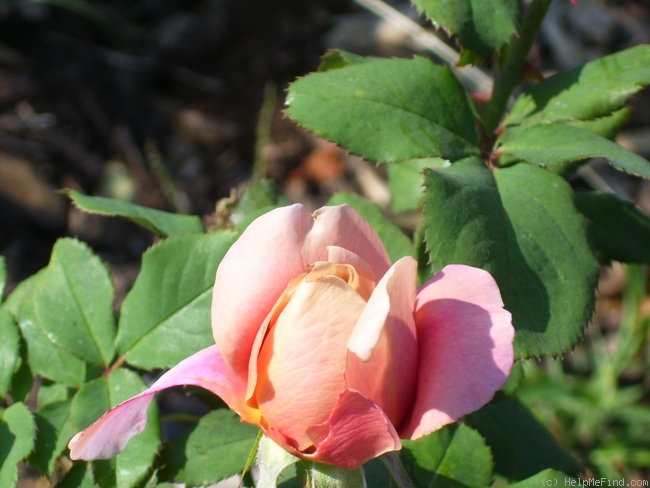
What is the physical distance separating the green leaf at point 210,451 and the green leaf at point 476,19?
437 millimetres

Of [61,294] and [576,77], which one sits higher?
[576,77]

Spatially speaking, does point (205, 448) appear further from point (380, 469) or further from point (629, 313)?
Answer: point (629, 313)

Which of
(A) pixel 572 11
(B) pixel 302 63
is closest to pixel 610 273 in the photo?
(A) pixel 572 11

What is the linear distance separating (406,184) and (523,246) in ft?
1.29

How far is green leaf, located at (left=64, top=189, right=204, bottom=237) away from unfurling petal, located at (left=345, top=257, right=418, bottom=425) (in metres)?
0.36

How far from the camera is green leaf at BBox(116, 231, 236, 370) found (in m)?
0.76

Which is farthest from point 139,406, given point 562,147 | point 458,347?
point 562,147

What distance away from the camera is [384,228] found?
0.90 meters

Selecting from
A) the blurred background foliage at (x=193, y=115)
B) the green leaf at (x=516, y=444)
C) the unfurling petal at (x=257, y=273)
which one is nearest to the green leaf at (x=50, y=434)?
the unfurling petal at (x=257, y=273)

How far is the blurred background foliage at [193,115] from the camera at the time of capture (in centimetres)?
219

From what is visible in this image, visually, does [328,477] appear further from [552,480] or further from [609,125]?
[609,125]

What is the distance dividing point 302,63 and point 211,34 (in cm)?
34

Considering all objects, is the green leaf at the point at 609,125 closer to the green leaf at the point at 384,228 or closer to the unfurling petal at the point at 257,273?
the green leaf at the point at 384,228

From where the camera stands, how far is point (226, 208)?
98cm
